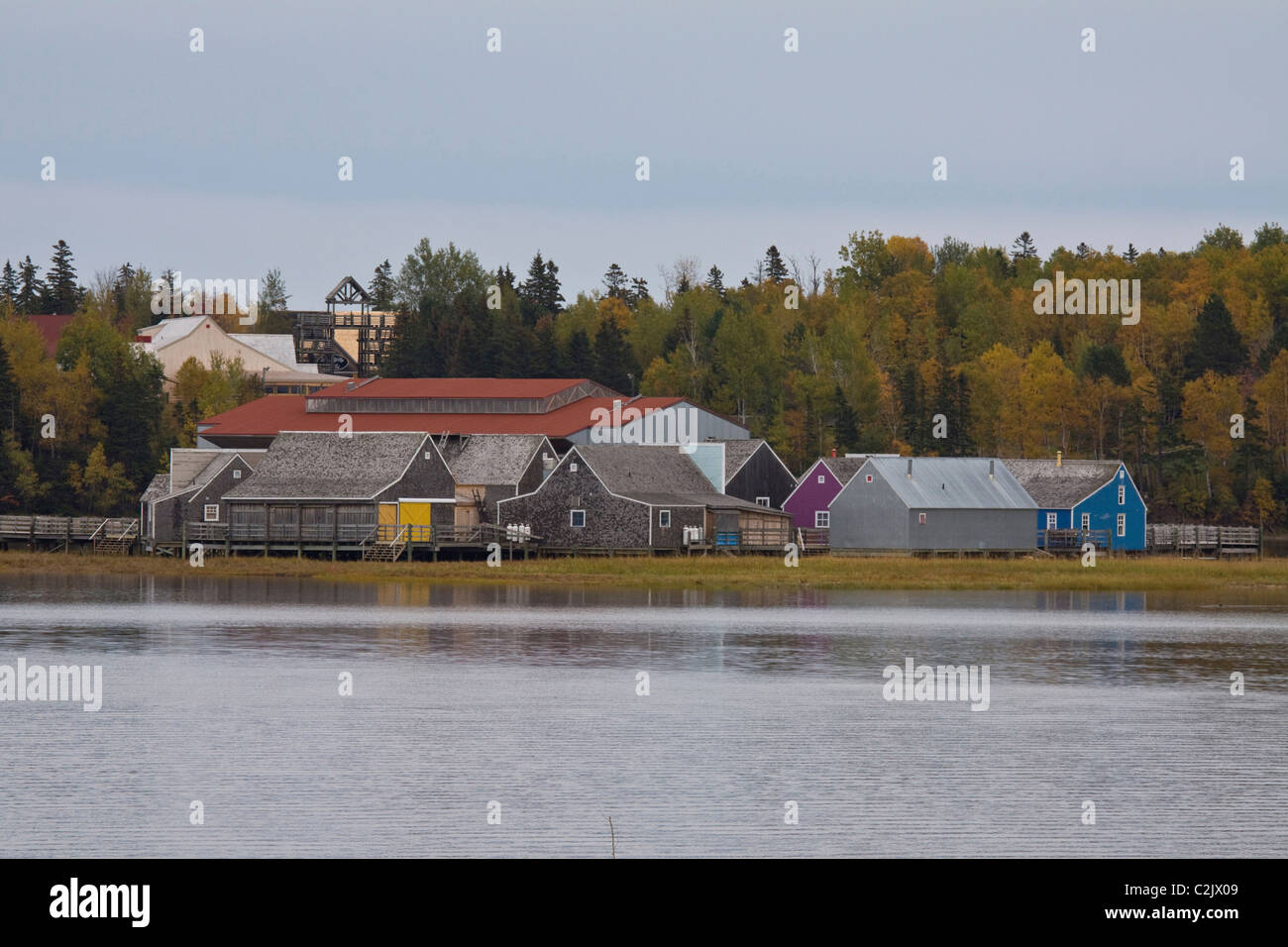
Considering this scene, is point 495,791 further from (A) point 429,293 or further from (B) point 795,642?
(A) point 429,293

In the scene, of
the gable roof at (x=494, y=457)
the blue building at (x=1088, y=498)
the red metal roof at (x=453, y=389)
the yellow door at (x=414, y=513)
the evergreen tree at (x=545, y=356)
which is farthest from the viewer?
the evergreen tree at (x=545, y=356)

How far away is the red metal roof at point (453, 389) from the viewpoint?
102 metres

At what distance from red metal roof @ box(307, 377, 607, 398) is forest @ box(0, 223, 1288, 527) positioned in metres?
17.4

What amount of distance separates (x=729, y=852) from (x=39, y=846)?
7656 mm

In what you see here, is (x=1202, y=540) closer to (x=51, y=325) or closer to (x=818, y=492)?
(x=818, y=492)

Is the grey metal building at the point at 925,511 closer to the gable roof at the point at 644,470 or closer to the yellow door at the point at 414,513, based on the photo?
the gable roof at the point at 644,470

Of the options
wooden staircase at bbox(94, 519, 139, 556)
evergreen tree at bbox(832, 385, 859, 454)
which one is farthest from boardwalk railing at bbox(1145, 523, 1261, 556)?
wooden staircase at bbox(94, 519, 139, 556)

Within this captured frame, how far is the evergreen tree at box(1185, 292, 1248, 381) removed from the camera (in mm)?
126562

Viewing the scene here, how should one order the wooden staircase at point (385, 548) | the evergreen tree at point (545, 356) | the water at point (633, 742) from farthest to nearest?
the evergreen tree at point (545, 356), the wooden staircase at point (385, 548), the water at point (633, 742)

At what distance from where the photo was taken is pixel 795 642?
43.2m

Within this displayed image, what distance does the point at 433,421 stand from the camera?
98.8 m

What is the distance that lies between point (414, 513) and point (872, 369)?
5496 centimetres

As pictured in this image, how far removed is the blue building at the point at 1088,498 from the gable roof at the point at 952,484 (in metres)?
2.39

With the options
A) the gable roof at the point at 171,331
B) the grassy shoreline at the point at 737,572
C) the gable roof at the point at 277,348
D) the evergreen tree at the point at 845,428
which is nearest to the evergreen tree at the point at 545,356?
the gable roof at the point at 277,348
